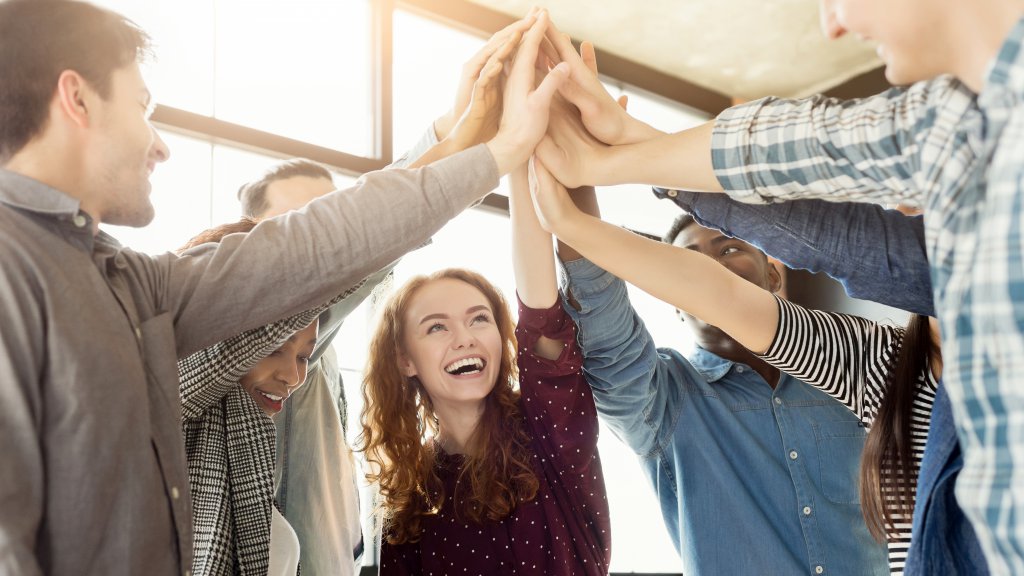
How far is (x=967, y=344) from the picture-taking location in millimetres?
784

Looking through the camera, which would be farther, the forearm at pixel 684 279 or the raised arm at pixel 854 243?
the forearm at pixel 684 279

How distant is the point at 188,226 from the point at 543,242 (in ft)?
5.62

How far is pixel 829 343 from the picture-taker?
1.39 metres

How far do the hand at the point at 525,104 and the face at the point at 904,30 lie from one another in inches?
21.1

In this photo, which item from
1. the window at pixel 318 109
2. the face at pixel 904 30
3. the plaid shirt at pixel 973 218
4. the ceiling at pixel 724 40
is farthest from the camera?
the ceiling at pixel 724 40

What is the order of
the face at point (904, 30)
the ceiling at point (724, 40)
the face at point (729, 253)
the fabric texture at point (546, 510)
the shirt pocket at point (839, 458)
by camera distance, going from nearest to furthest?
1. the face at point (904, 30)
2. the fabric texture at point (546, 510)
3. the shirt pocket at point (839, 458)
4. the face at point (729, 253)
5. the ceiling at point (724, 40)

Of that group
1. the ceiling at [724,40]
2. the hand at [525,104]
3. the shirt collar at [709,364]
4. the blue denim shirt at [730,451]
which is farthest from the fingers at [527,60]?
the ceiling at [724,40]

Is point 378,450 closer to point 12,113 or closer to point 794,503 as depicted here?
point 794,503

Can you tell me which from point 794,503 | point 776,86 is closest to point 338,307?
point 794,503

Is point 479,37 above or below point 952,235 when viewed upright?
above

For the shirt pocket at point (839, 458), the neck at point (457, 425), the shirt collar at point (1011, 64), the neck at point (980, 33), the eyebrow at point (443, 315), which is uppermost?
the neck at point (980, 33)

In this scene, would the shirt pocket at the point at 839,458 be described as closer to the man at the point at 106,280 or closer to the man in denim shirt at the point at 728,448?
the man in denim shirt at the point at 728,448

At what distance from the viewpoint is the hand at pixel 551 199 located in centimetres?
150

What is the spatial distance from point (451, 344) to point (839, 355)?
0.75 metres
